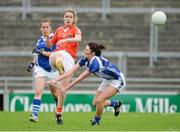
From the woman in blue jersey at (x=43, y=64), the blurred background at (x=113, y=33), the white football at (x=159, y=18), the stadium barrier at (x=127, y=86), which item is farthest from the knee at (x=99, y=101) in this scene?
the blurred background at (x=113, y=33)

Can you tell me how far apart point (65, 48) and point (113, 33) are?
1336 cm

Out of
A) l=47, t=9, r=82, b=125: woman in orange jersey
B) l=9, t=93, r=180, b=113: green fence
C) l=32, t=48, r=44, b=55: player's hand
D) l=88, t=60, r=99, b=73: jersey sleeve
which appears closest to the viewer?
l=88, t=60, r=99, b=73: jersey sleeve

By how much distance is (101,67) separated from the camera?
16109mm

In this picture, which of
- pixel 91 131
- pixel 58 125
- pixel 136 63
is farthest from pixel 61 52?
pixel 136 63

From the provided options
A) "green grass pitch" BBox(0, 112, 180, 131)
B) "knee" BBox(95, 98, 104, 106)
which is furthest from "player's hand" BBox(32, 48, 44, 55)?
"knee" BBox(95, 98, 104, 106)

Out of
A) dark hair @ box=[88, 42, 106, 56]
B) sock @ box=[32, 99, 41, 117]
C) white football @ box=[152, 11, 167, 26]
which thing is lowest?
sock @ box=[32, 99, 41, 117]

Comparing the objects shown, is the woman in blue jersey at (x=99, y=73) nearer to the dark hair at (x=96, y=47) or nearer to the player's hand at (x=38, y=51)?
the dark hair at (x=96, y=47)

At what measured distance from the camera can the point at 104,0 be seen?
30.3m

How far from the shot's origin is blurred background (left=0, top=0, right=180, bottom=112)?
1120 inches

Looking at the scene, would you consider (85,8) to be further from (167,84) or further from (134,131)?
(134,131)

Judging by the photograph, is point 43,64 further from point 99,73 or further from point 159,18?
point 159,18

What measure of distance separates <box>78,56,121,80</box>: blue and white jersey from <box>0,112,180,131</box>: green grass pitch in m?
0.99

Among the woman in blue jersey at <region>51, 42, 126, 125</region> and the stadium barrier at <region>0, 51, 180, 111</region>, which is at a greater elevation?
the woman in blue jersey at <region>51, 42, 126, 125</region>

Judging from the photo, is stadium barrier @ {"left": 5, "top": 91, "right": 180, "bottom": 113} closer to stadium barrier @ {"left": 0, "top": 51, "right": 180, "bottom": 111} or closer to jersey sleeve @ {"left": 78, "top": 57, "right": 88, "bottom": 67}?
stadium barrier @ {"left": 0, "top": 51, "right": 180, "bottom": 111}
